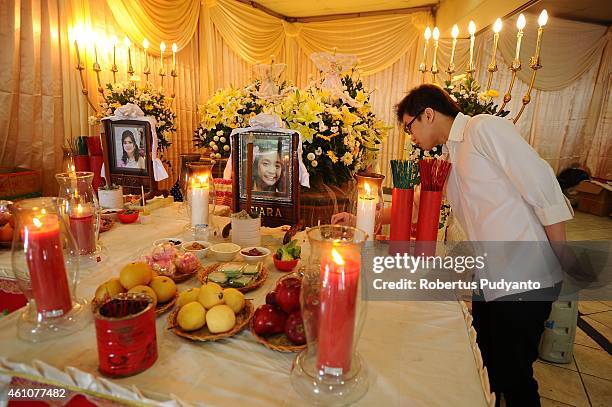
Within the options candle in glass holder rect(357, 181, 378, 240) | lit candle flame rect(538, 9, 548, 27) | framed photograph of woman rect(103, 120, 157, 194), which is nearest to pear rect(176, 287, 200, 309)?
candle in glass holder rect(357, 181, 378, 240)

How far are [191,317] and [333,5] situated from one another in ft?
20.5

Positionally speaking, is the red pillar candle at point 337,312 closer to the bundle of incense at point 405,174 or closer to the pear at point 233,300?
the pear at point 233,300

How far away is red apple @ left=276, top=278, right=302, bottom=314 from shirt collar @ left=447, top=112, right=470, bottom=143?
3.18 ft

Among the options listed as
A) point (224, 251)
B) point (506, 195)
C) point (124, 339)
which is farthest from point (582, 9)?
point (124, 339)

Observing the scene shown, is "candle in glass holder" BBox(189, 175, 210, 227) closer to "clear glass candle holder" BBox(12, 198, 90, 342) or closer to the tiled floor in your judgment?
"clear glass candle holder" BBox(12, 198, 90, 342)

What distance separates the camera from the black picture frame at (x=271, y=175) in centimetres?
179

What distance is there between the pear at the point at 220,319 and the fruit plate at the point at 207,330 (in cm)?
1

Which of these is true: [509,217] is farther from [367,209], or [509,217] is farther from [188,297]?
[188,297]

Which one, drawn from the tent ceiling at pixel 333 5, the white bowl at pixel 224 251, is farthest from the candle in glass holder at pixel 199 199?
the tent ceiling at pixel 333 5

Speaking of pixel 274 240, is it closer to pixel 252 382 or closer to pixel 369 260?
pixel 369 260

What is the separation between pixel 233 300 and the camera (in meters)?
1.03

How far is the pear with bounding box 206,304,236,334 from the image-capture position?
0.94 metres

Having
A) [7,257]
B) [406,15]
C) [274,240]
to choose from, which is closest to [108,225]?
[7,257]

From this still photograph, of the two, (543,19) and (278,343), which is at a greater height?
(543,19)
